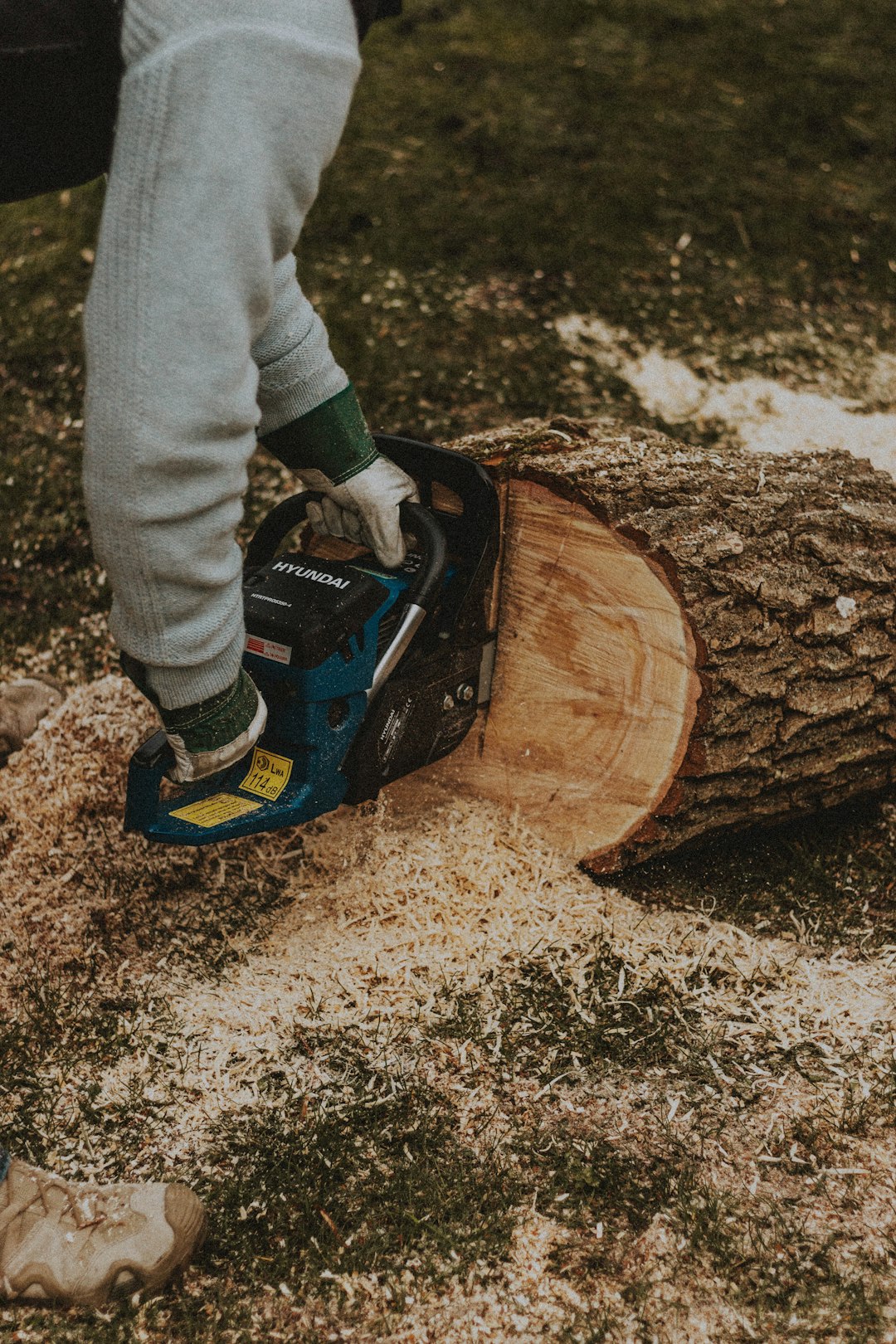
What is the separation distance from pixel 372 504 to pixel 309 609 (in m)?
0.29

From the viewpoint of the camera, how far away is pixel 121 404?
4.99 feet

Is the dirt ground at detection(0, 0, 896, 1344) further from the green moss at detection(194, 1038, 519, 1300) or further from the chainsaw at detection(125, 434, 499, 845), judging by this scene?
the chainsaw at detection(125, 434, 499, 845)

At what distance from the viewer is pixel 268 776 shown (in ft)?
7.90

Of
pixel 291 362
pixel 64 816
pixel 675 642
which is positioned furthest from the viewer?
pixel 64 816

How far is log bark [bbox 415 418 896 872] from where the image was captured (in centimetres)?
252

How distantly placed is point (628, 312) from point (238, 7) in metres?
3.88

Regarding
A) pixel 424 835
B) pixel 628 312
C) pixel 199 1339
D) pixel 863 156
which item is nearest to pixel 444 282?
pixel 628 312

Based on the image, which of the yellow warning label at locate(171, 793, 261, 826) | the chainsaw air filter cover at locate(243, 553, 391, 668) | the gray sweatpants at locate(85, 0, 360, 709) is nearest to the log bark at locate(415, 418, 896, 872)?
the chainsaw air filter cover at locate(243, 553, 391, 668)

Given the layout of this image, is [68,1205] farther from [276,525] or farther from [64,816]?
[276,525]

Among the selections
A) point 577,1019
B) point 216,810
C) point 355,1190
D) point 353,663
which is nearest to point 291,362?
point 353,663

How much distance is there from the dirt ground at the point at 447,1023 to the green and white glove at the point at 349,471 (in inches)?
28.8

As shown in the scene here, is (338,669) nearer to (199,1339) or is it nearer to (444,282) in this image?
(199,1339)

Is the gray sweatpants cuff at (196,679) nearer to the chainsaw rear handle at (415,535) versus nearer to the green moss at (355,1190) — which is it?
the chainsaw rear handle at (415,535)

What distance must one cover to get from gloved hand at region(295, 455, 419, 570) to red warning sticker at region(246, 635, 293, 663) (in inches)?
14.0
